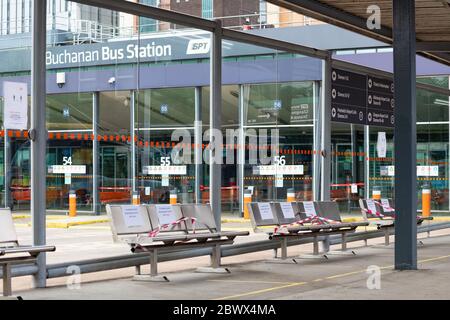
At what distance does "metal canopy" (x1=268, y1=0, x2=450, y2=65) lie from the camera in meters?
13.9

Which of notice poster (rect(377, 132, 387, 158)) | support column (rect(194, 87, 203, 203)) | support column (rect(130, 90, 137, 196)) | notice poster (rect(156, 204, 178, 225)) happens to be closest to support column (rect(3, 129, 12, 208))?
support column (rect(130, 90, 137, 196))

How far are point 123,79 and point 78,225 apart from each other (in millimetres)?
2209

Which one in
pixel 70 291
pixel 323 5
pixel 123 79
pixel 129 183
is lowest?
pixel 70 291

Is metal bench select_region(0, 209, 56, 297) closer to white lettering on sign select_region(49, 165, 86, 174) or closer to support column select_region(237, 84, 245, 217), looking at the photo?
white lettering on sign select_region(49, 165, 86, 174)

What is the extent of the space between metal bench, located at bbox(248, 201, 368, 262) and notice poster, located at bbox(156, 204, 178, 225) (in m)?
1.72

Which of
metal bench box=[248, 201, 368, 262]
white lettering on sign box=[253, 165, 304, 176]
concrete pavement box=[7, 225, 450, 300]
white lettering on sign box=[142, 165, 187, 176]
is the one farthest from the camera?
white lettering on sign box=[253, 165, 304, 176]

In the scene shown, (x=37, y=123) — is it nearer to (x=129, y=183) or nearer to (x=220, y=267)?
(x=129, y=183)

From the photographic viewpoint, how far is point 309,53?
51.4ft

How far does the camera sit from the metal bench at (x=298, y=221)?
14.1 metres

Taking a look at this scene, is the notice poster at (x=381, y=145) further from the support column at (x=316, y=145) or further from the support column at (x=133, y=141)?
the support column at (x=133, y=141)

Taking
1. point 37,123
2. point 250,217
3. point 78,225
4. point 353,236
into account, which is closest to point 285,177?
point 353,236

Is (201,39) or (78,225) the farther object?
(201,39)

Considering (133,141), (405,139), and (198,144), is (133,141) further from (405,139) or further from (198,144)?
(405,139)

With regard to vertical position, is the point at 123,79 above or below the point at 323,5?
below
